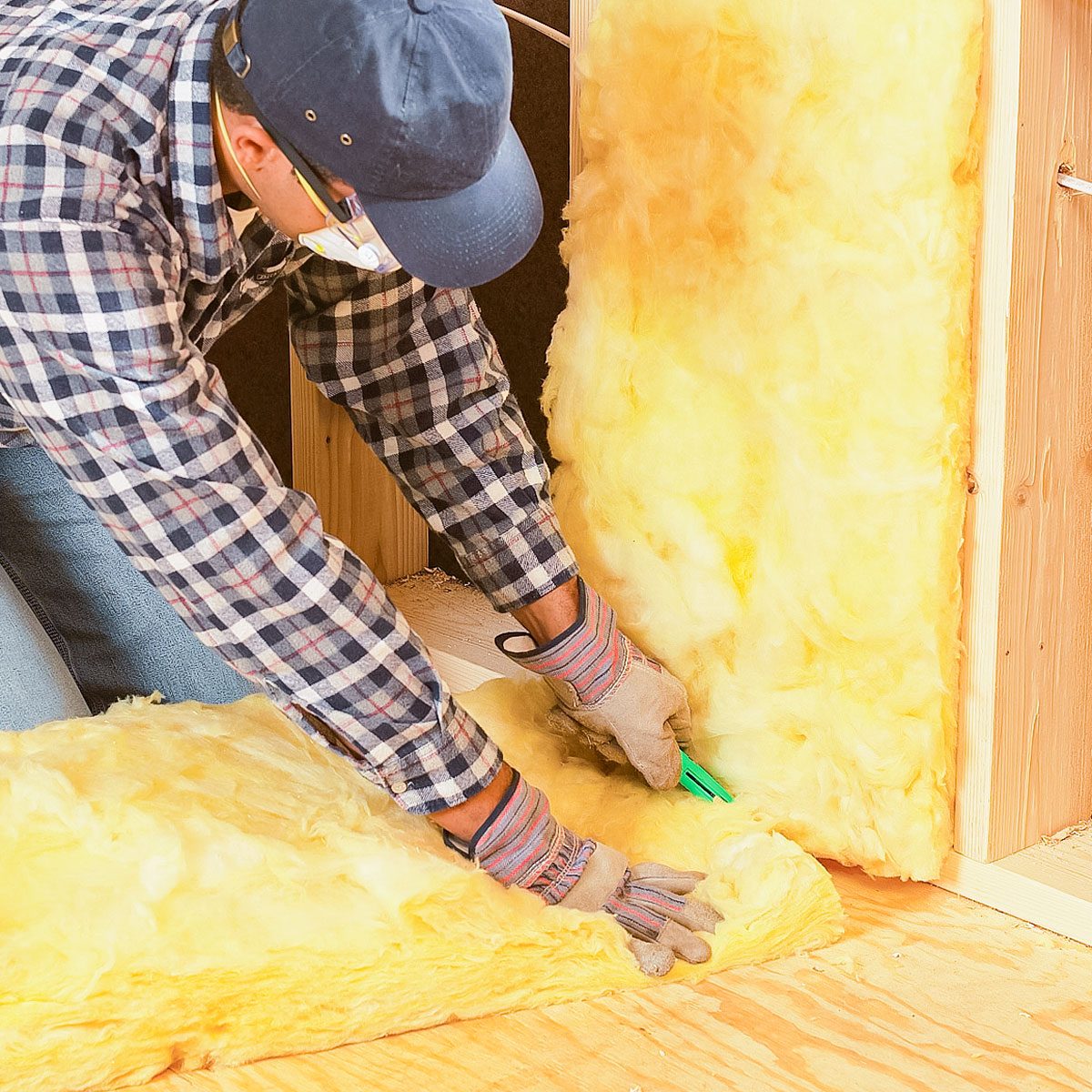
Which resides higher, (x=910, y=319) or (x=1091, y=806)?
(x=910, y=319)

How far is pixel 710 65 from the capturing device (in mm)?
1239

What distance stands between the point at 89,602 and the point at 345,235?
74 cm

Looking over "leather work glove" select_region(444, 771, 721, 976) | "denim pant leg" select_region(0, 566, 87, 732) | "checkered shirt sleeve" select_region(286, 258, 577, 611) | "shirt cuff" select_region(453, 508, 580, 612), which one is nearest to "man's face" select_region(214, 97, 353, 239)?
"checkered shirt sleeve" select_region(286, 258, 577, 611)

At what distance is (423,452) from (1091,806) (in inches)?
30.9

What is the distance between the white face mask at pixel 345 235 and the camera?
1010mm

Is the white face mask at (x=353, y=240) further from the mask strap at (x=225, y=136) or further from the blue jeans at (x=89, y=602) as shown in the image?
the blue jeans at (x=89, y=602)

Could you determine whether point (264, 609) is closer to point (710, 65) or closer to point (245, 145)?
point (245, 145)

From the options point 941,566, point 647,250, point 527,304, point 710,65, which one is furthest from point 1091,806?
point 527,304

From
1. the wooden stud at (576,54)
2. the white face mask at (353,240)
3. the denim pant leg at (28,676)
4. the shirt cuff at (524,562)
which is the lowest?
the denim pant leg at (28,676)

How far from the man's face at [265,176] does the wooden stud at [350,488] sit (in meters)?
0.81

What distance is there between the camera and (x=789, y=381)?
4.09 feet

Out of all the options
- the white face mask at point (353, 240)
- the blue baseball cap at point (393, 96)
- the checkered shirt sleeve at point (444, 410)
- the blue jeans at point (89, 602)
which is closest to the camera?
the blue baseball cap at point (393, 96)

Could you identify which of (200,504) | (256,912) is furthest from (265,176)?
(256,912)

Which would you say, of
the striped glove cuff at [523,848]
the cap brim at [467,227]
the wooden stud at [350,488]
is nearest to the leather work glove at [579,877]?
the striped glove cuff at [523,848]
